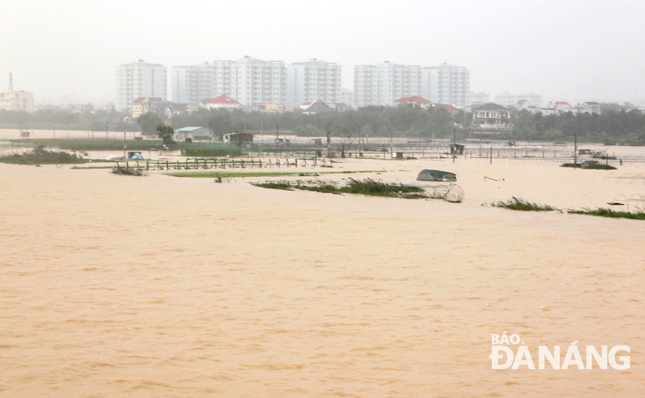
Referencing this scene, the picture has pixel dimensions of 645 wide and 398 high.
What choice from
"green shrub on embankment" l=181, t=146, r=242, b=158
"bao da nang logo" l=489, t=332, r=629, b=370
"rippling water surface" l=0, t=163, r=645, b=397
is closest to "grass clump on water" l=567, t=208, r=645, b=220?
"rippling water surface" l=0, t=163, r=645, b=397

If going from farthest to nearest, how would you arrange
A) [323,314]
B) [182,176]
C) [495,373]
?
[182,176]
[323,314]
[495,373]

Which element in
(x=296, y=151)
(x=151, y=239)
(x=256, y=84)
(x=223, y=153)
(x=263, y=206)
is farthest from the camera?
(x=256, y=84)

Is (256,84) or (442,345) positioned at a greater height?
(256,84)

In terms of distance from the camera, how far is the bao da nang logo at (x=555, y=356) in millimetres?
6035

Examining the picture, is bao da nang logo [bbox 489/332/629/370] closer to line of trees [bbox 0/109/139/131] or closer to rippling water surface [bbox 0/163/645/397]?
rippling water surface [bbox 0/163/645/397]

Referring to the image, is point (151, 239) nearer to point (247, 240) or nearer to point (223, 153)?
point (247, 240)

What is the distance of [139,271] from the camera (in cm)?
977

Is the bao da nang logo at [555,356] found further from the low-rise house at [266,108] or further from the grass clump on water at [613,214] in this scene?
the low-rise house at [266,108]

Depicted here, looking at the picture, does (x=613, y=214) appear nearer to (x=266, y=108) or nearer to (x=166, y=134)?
(x=166, y=134)

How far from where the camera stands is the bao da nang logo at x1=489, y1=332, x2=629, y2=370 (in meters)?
6.04

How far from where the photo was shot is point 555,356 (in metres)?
6.27

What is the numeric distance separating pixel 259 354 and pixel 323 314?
1.58 m

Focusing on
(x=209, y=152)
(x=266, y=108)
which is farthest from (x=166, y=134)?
(x=266, y=108)

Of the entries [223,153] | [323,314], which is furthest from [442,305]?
[223,153]
